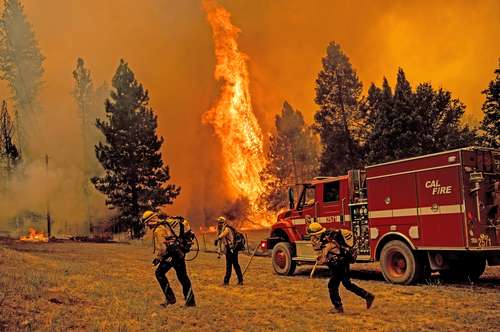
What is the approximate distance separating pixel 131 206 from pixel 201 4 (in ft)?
105

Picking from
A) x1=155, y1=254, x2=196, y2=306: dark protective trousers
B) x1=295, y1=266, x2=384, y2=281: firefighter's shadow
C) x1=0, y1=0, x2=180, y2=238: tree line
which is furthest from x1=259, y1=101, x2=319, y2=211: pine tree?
x1=155, y1=254, x2=196, y2=306: dark protective trousers

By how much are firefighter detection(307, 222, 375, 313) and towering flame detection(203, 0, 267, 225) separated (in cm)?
4381

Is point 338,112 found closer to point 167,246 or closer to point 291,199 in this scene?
point 291,199

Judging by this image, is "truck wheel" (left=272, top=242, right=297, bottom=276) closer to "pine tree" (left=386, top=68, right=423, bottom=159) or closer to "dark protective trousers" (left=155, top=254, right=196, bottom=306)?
"dark protective trousers" (left=155, top=254, right=196, bottom=306)

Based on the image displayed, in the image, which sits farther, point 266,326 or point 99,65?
point 99,65

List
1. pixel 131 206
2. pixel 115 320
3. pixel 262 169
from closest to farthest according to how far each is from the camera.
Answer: pixel 115 320
pixel 131 206
pixel 262 169

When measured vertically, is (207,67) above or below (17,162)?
above

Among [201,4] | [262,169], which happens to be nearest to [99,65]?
[201,4]

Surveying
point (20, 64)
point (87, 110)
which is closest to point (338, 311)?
point (87, 110)

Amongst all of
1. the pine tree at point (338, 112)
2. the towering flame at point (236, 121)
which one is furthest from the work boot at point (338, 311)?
the towering flame at point (236, 121)

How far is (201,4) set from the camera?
59.5 metres

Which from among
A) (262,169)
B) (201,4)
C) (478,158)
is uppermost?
(201,4)

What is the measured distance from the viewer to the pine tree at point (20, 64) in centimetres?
5303

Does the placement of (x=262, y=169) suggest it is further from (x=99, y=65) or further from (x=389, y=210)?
(x=389, y=210)
